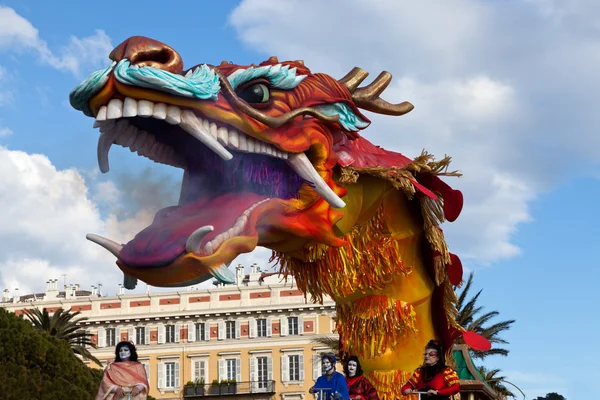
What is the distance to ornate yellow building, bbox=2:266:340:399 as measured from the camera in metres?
50.8

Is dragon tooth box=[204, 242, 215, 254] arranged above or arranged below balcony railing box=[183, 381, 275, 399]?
below

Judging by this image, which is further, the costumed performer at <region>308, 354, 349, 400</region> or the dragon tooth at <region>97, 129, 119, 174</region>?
the costumed performer at <region>308, 354, 349, 400</region>

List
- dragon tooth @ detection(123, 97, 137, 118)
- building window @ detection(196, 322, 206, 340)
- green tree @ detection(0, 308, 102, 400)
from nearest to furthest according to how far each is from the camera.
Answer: dragon tooth @ detection(123, 97, 137, 118) < green tree @ detection(0, 308, 102, 400) < building window @ detection(196, 322, 206, 340)

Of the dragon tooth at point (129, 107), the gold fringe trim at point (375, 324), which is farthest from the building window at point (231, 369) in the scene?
the dragon tooth at point (129, 107)

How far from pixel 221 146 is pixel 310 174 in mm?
703

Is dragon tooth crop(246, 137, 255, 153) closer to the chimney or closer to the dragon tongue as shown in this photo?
the dragon tongue

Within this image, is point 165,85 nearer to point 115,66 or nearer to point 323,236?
point 115,66

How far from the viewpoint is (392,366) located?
259 inches

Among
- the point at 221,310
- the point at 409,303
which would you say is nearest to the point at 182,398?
the point at 221,310

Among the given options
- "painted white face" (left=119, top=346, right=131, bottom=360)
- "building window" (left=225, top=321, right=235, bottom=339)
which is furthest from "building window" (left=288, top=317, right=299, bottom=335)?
"painted white face" (left=119, top=346, right=131, bottom=360)

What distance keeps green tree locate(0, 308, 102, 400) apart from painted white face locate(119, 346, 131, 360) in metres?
12.0

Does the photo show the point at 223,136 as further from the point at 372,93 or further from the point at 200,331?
the point at 200,331

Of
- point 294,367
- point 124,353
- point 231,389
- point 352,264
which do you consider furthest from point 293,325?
point 352,264

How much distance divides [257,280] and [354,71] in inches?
1812
